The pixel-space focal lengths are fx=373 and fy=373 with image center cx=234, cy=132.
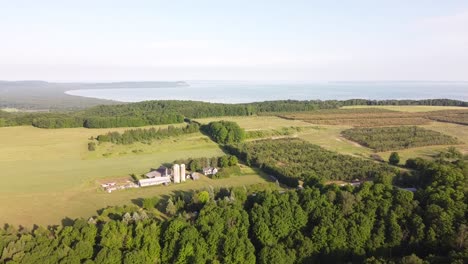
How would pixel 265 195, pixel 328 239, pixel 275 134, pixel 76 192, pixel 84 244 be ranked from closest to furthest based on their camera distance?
pixel 84 244 → pixel 328 239 → pixel 265 195 → pixel 76 192 → pixel 275 134

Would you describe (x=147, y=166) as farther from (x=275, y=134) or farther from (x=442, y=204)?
(x=442, y=204)

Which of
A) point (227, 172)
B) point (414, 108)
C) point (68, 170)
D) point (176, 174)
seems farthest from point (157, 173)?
point (414, 108)

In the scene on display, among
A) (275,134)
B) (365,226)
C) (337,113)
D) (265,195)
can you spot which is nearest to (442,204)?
(365,226)

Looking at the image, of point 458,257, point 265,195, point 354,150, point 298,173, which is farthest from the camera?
point 354,150

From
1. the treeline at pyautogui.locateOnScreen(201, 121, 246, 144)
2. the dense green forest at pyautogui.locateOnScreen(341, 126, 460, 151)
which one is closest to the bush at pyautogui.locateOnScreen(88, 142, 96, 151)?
the treeline at pyautogui.locateOnScreen(201, 121, 246, 144)

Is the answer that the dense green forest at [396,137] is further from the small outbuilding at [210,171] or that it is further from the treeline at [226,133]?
the small outbuilding at [210,171]

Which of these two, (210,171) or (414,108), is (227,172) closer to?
(210,171)
